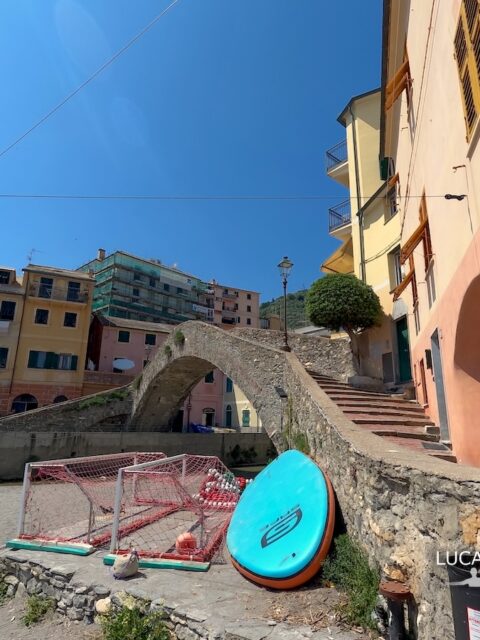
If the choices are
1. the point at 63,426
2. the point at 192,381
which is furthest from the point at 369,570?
the point at 63,426

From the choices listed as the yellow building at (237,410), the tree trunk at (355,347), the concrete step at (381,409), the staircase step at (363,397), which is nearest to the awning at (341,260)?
the tree trunk at (355,347)

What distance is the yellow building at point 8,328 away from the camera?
24062 mm

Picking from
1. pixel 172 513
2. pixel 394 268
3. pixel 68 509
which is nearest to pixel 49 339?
pixel 68 509

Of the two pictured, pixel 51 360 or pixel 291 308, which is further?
pixel 291 308

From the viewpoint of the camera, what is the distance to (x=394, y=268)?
1238 centimetres

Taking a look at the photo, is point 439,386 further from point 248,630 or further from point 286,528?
point 248,630

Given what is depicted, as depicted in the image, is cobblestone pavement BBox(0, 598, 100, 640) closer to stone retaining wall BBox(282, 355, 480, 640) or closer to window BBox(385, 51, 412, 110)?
stone retaining wall BBox(282, 355, 480, 640)

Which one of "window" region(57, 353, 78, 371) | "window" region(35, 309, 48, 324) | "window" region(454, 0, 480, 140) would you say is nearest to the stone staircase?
"window" region(454, 0, 480, 140)

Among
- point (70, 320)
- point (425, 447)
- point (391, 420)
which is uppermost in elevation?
point (70, 320)

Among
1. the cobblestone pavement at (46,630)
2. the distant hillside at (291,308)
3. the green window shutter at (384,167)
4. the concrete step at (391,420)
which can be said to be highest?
the distant hillside at (291,308)

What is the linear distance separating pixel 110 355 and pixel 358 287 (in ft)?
71.0

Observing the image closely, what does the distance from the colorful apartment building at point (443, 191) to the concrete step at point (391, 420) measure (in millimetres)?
435

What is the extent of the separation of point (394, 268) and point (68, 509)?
438 inches

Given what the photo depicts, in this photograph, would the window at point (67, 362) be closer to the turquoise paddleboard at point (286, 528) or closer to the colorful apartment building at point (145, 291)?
the colorful apartment building at point (145, 291)
